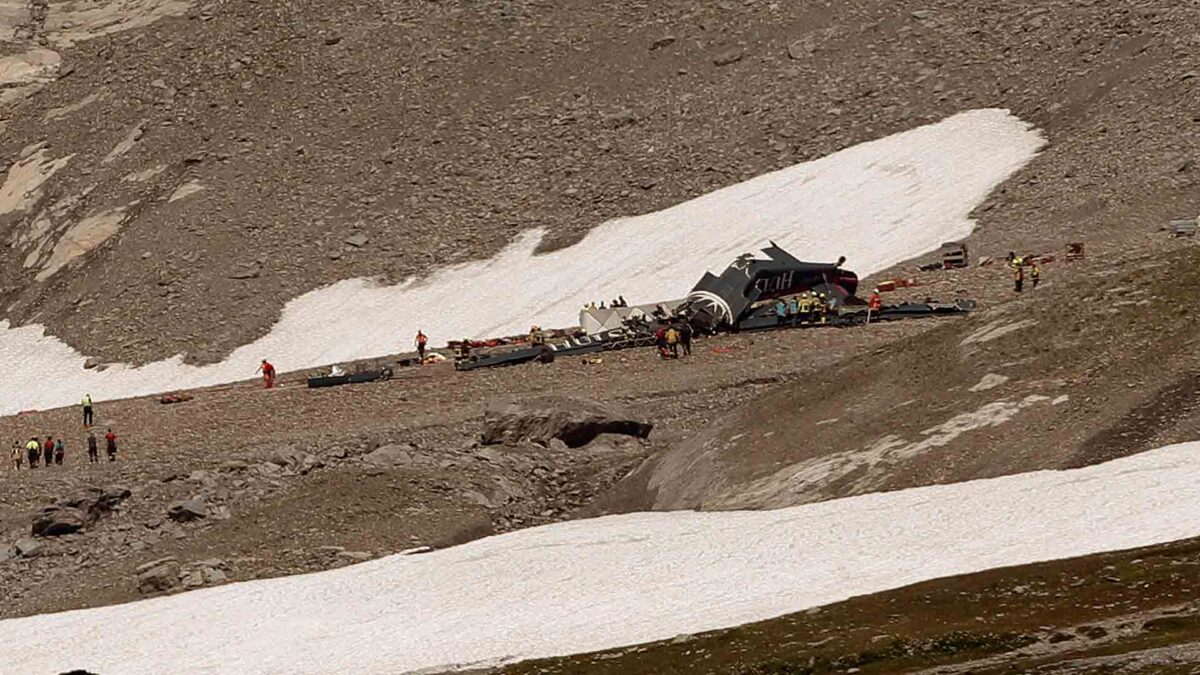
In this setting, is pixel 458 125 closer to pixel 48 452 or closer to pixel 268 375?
pixel 268 375

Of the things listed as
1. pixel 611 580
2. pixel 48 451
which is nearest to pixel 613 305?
pixel 48 451

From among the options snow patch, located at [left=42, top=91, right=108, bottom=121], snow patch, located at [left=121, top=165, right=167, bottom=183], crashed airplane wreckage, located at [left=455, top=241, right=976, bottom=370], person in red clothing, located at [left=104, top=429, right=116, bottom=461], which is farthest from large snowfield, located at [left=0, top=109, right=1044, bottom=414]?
snow patch, located at [left=42, top=91, right=108, bottom=121]

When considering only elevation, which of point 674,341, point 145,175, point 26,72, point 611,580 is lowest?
point 611,580

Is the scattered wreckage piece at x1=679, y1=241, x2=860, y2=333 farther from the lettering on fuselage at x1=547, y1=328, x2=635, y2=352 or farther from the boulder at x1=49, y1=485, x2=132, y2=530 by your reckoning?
the boulder at x1=49, y1=485, x2=132, y2=530

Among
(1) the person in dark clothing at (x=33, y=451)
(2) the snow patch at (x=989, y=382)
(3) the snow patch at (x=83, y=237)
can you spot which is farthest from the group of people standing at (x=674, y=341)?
(3) the snow patch at (x=83, y=237)

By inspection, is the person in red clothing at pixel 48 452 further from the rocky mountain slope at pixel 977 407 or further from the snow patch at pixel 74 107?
the snow patch at pixel 74 107

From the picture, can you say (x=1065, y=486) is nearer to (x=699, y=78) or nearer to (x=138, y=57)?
(x=699, y=78)

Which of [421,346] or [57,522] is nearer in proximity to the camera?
[57,522]
